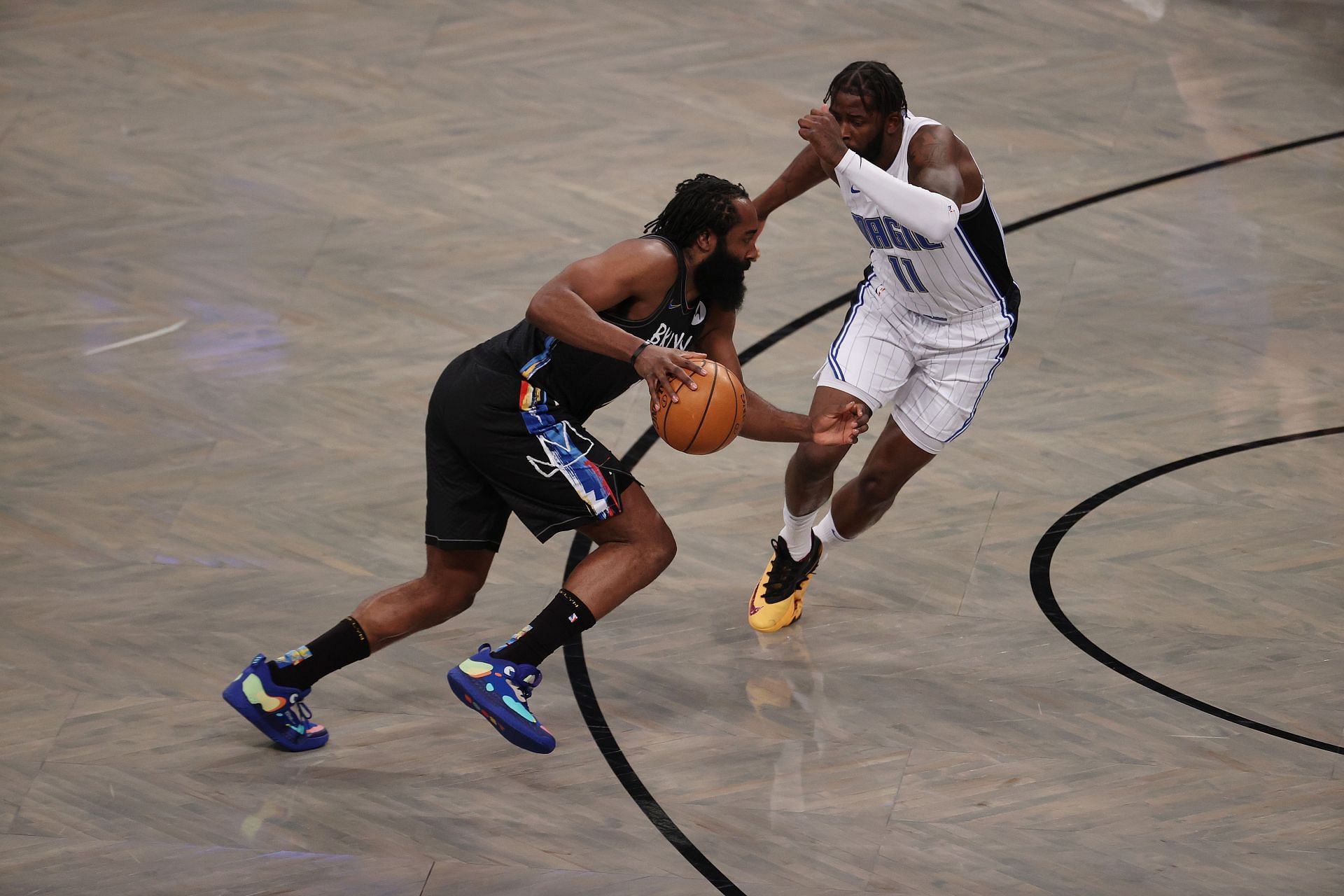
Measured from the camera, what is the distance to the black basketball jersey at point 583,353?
357 cm

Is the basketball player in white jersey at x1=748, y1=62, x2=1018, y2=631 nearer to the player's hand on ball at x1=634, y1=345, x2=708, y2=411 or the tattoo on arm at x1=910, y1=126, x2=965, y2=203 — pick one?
the tattoo on arm at x1=910, y1=126, x2=965, y2=203

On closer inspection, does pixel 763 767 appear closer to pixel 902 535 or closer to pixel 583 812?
pixel 583 812

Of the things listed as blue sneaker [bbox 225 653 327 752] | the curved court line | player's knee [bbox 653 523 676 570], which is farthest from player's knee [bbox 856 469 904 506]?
blue sneaker [bbox 225 653 327 752]

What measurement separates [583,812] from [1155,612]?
6.28 ft

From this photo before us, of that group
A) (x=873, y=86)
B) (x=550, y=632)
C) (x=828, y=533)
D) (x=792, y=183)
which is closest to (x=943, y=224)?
(x=873, y=86)

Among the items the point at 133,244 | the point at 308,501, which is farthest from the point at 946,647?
the point at 133,244

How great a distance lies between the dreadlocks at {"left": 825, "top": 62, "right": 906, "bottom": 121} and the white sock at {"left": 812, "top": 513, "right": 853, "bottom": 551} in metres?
1.28

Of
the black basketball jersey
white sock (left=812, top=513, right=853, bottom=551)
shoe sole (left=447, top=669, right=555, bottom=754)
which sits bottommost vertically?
white sock (left=812, top=513, right=853, bottom=551)

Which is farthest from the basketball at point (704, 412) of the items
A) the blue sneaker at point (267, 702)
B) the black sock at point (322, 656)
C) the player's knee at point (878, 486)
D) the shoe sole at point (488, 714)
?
the blue sneaker at point (267, 702)

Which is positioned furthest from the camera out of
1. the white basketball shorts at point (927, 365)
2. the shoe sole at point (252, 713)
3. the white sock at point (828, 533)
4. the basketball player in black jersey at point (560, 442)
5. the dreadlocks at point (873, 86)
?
the white sock at point (828, 533)

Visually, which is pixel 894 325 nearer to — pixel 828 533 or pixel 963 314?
pixel 963 314

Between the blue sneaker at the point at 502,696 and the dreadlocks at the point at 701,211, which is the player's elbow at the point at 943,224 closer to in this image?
the dreadlocks at the point at 701,211

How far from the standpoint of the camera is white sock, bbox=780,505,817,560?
4.34 metres

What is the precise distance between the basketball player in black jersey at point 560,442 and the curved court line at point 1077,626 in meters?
1.08
